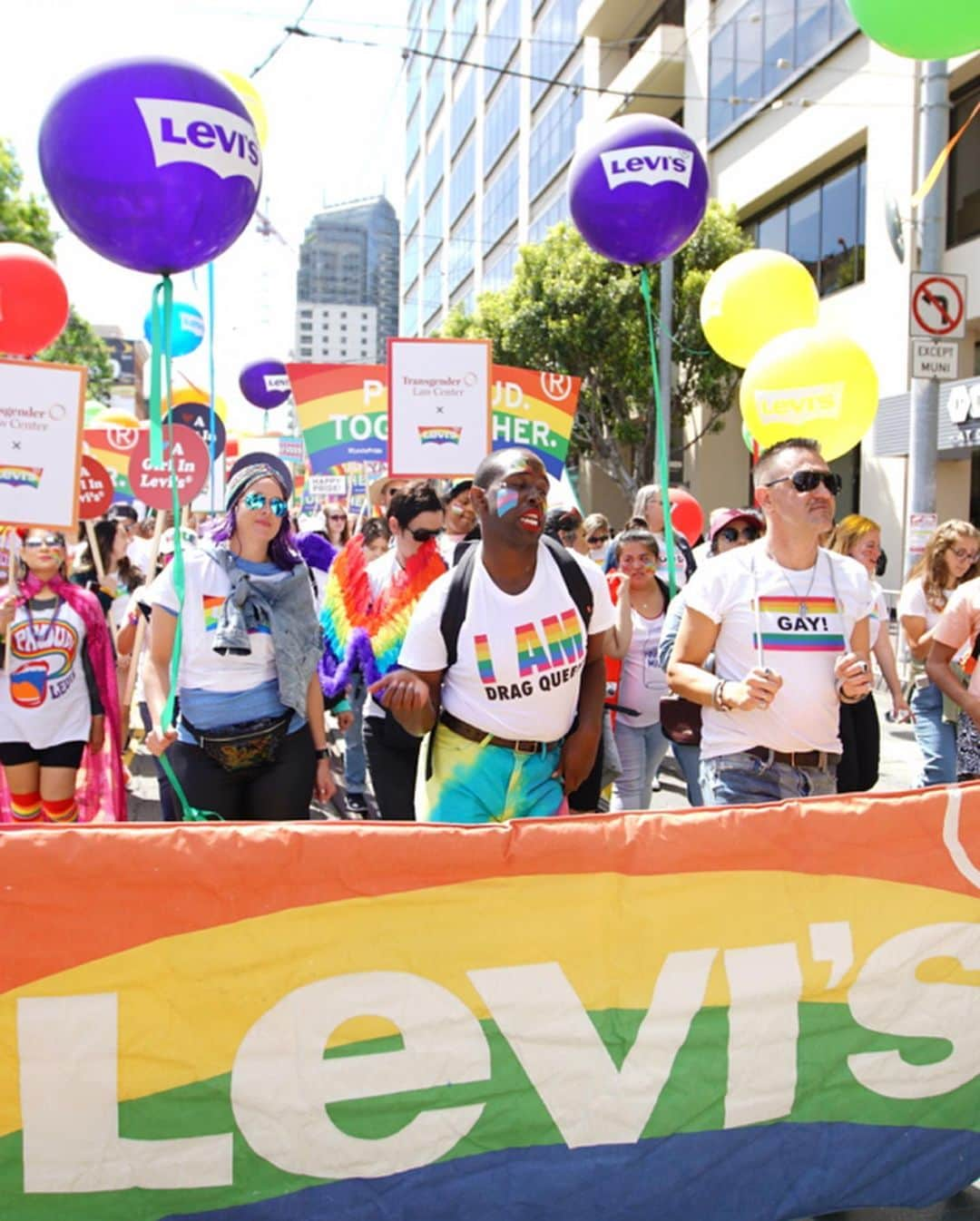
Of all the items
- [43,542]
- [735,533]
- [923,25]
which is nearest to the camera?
[43,542]

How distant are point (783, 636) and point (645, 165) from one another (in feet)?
10.5

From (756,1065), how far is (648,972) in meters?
0.33

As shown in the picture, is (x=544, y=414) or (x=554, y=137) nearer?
(x=544, y=414)

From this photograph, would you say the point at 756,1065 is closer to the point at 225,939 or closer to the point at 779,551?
the point at 225,939

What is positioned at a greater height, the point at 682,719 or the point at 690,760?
the point at 682,719

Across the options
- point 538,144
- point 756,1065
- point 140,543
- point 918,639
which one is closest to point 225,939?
point 756,1065

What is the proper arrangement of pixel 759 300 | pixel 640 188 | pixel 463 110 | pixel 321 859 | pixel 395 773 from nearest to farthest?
pixel 321 859, pixel 395 773, pixel 640 188, pixel 759 300, pixel 463 110

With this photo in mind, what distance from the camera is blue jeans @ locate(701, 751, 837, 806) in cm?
319

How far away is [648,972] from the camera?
93.9 inches

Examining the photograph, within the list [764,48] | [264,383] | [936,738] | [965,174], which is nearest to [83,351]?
[764,48]

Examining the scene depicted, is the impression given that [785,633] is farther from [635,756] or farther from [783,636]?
[635,756]

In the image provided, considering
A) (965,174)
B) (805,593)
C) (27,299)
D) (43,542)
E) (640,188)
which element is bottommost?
(805,593)

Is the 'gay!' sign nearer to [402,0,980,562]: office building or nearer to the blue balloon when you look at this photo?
[402,0,980,562]: office building

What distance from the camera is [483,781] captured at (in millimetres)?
3051
